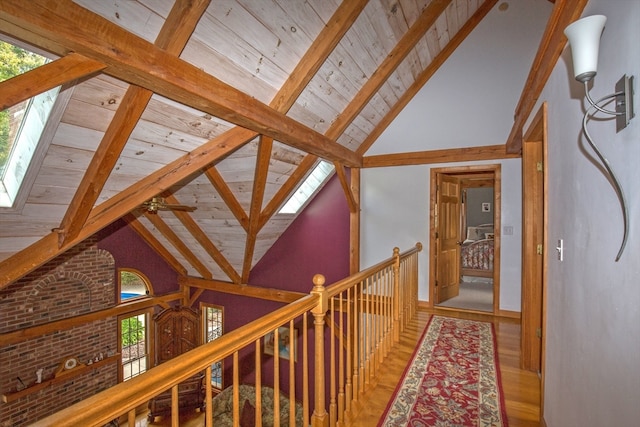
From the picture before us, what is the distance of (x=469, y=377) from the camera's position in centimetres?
267

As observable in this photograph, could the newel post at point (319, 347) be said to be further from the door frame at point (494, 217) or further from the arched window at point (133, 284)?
the arched window at point (133, 284)

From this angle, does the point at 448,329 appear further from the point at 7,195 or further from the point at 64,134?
the point at 7,195

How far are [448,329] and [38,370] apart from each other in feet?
19.1

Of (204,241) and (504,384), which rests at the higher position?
(204,241)

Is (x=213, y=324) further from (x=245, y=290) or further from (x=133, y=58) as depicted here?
(x=133, y=58)

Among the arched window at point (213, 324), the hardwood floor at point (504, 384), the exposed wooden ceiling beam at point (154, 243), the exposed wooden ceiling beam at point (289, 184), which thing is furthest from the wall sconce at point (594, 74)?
the arched window at point (213, 324)

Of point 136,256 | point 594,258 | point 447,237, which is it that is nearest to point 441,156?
point 447,237

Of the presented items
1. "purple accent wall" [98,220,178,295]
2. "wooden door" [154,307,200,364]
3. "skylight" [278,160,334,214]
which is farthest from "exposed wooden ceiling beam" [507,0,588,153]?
"wooden door" [154,307,200,364]

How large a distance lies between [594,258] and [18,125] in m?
3.27

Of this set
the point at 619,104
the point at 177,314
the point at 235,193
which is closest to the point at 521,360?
the point at 619,104

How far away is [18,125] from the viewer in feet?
6.78

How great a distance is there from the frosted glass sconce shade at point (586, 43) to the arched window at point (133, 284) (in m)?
6.61

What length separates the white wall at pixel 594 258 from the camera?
0.96 m

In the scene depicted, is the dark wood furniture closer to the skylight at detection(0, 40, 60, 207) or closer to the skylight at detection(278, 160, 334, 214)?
the skylight at detection(278, 160, 334, 214)
